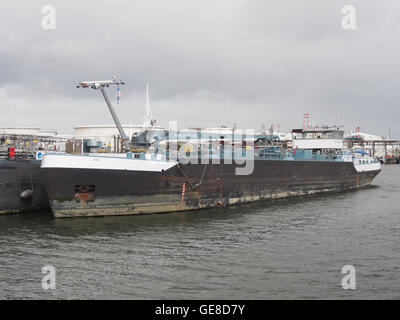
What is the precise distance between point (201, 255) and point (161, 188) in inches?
377

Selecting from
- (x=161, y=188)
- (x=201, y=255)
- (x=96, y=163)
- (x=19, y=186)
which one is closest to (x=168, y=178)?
(x=161, y=188)

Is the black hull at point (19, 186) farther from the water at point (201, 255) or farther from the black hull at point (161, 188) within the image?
the black hull at point (161, 188)

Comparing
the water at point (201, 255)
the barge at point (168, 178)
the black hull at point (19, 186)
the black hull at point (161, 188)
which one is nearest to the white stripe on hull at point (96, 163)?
the barge at point (168, 178)

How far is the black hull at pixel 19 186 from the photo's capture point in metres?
25.1

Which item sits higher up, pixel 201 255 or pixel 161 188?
pixel 161 188

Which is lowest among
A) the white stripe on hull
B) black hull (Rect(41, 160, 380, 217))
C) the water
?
the water

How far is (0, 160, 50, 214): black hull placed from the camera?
25150mm

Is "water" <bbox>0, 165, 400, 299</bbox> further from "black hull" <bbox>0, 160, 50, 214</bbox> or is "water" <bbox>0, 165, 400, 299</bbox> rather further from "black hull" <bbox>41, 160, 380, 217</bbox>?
"black hull" <bbox>0, 160, 50, 214</bbox>

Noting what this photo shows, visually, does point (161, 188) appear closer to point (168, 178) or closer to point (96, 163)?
point (168, 178)

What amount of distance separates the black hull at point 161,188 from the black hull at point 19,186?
14.9ft

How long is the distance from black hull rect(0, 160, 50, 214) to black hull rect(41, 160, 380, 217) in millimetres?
4527

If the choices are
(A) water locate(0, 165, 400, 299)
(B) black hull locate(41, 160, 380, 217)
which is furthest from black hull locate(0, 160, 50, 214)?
(B) black hull locate(41, 160, 380, 217)

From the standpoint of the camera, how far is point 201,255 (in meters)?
16.4
